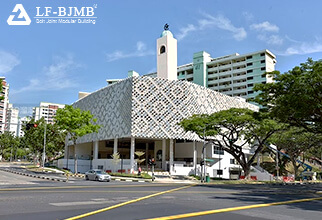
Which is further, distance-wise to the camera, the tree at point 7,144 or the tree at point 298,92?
the tree at point 7,144

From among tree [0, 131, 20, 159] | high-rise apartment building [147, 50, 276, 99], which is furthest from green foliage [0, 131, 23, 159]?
high-rise apartment building [147, 50, 276, 99]

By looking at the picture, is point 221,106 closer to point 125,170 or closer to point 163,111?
point 163,111

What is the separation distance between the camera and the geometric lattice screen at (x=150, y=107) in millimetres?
48469

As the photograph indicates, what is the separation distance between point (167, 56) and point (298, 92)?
35109 millimetres

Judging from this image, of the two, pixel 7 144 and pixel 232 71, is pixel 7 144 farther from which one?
pixel 232 71

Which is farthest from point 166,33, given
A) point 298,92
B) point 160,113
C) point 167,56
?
point 298,92

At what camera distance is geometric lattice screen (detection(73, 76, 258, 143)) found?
1908 inches

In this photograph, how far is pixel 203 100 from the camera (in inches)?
2205

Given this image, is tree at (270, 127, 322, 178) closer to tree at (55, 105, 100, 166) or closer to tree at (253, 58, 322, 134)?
tree at (253, 58, 322, 134)

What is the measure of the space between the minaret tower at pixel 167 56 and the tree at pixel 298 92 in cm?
2995

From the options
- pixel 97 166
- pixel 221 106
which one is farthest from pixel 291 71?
pixel 97 166

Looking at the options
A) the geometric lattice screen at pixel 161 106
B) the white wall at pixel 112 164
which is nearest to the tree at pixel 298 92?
the geometric lattice screen at pixel 161 106

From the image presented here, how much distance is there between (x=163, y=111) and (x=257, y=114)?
19.0 metres

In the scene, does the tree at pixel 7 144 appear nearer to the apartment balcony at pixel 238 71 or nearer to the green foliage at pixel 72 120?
the green foliage at pixel 72 120
